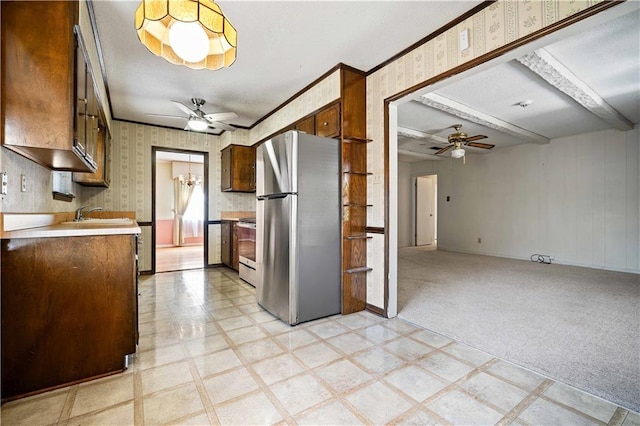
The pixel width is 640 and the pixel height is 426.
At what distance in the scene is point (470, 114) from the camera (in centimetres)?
423

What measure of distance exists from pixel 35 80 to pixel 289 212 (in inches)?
72.0

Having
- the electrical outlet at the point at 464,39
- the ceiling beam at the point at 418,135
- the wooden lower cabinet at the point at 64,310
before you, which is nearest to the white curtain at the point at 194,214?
the ceiling beam at the point at 418,135

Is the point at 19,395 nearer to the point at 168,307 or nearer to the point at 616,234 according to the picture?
the point at 168,307

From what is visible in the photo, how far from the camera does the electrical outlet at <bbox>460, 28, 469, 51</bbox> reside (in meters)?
2.16

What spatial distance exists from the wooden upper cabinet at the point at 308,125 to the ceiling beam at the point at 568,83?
2.14m

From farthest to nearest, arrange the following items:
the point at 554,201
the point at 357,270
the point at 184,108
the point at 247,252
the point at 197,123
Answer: the point at 554,201
the point at 247,252
the point at 197,123
the point at 184,108
the point at 357,270

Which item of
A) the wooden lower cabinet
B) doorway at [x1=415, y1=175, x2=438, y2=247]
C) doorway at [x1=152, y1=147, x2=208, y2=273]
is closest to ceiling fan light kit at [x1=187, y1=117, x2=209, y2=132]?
the wooden lower cabinet

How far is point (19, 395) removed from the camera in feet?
5.17

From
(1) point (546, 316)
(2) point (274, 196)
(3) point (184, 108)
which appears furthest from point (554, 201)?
(3) point (184, 108)

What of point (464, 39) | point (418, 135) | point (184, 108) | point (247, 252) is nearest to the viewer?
point (464, 39)

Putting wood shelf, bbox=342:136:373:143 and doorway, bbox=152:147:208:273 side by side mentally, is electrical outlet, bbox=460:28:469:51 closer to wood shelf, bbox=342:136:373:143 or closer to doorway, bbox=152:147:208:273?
wood shelf, bbox=342:136:373:143

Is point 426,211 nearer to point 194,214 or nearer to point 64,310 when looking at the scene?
point 194,214

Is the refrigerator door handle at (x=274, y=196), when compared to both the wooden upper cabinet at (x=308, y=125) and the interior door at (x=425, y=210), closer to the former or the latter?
the wooden upper cabinet at (x=308, y=125)

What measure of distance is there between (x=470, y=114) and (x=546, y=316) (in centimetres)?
286
